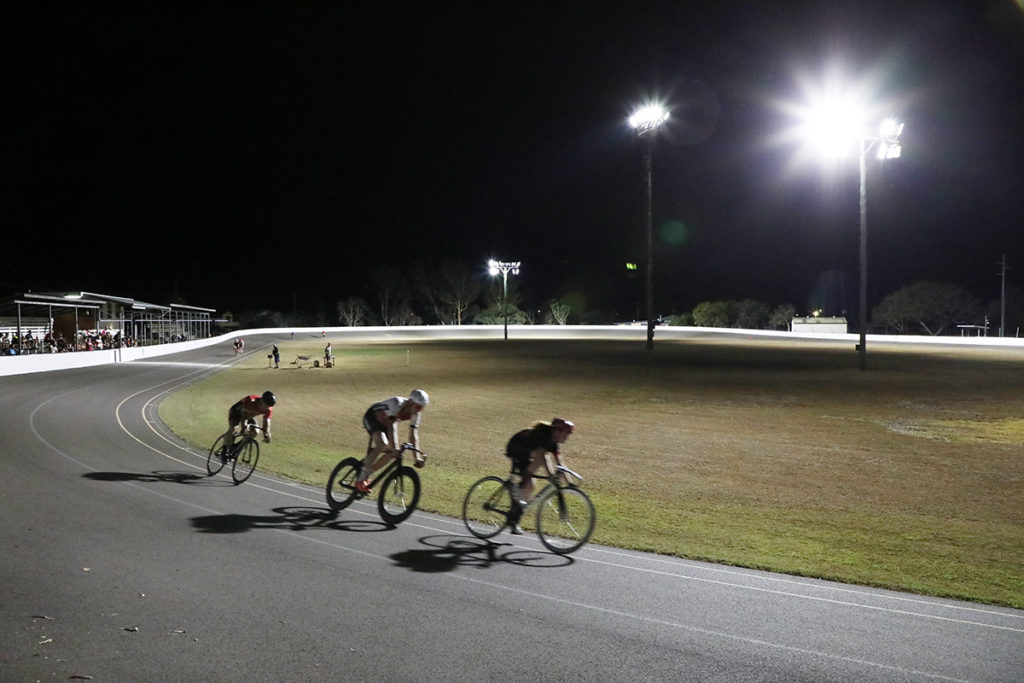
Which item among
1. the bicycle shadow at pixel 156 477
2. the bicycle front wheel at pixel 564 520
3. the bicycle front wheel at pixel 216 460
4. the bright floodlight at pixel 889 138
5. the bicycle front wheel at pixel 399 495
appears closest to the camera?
the bicycle front wheel at pixel 564 520

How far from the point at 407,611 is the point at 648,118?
5030cm

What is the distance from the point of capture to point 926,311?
283ft

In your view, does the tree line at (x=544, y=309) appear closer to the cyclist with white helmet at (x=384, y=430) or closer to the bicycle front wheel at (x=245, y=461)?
the bicycle front wheel at (x=245, y=461)

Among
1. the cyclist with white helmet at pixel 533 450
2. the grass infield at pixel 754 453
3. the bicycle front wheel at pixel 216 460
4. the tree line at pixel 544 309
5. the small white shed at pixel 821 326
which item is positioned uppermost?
the tree line at pixel 544 309

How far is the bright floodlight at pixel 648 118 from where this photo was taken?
51125 mm

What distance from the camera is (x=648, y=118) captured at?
51.6 m

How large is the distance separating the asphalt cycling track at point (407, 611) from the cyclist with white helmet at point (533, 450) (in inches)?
26.6

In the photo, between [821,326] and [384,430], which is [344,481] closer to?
[384,430]

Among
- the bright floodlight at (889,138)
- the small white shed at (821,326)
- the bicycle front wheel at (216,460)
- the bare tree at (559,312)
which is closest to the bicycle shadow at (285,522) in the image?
the bicycle front wheel at (216,460)

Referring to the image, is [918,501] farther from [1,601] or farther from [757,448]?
[1,601]

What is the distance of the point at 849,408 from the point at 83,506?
61.6 ft

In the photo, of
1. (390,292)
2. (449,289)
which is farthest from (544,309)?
(390,292)

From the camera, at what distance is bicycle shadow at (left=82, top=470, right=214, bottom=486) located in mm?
11188

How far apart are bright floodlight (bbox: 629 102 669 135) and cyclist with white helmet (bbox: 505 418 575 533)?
4730 centimetres
